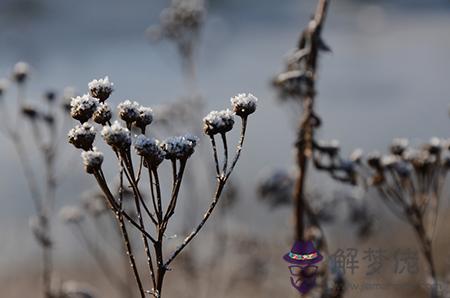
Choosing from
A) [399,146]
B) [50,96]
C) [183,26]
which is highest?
[183,26]

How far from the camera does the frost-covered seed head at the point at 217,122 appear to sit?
235 cm

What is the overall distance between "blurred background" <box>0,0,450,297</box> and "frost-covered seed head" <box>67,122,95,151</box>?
216 centimetres

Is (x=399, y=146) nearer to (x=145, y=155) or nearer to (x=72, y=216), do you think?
(x=145, y=155)

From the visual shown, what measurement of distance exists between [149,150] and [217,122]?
0.28 meters

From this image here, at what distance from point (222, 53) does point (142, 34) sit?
11.8 ft

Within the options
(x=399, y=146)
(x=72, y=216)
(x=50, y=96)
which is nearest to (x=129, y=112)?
(x=399, y=146)

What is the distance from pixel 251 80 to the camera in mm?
15125

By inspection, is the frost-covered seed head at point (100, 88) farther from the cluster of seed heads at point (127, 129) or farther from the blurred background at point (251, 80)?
the blurred background at point (251, 80)

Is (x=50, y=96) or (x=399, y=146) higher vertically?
(x=50, y=96)

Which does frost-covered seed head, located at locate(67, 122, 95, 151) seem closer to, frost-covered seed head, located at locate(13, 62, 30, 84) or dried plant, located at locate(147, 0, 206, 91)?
frost-covered seed head, located at locate(13, 62, 30, 84)

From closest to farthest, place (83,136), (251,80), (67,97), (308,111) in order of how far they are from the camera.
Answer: (83,136) → (308,111) → (67,97) → (251,80)

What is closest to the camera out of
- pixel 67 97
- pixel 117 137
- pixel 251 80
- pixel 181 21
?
pixel 117 137

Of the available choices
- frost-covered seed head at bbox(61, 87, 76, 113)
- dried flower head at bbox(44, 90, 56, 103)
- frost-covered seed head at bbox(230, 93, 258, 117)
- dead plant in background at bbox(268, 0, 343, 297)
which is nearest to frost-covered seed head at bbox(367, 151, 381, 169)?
dead plant in background at bbox(268, 0, 343, 297)

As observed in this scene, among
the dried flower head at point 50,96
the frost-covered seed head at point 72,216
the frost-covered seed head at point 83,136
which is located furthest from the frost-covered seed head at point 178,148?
the frost-covered seed head at point 72,216
